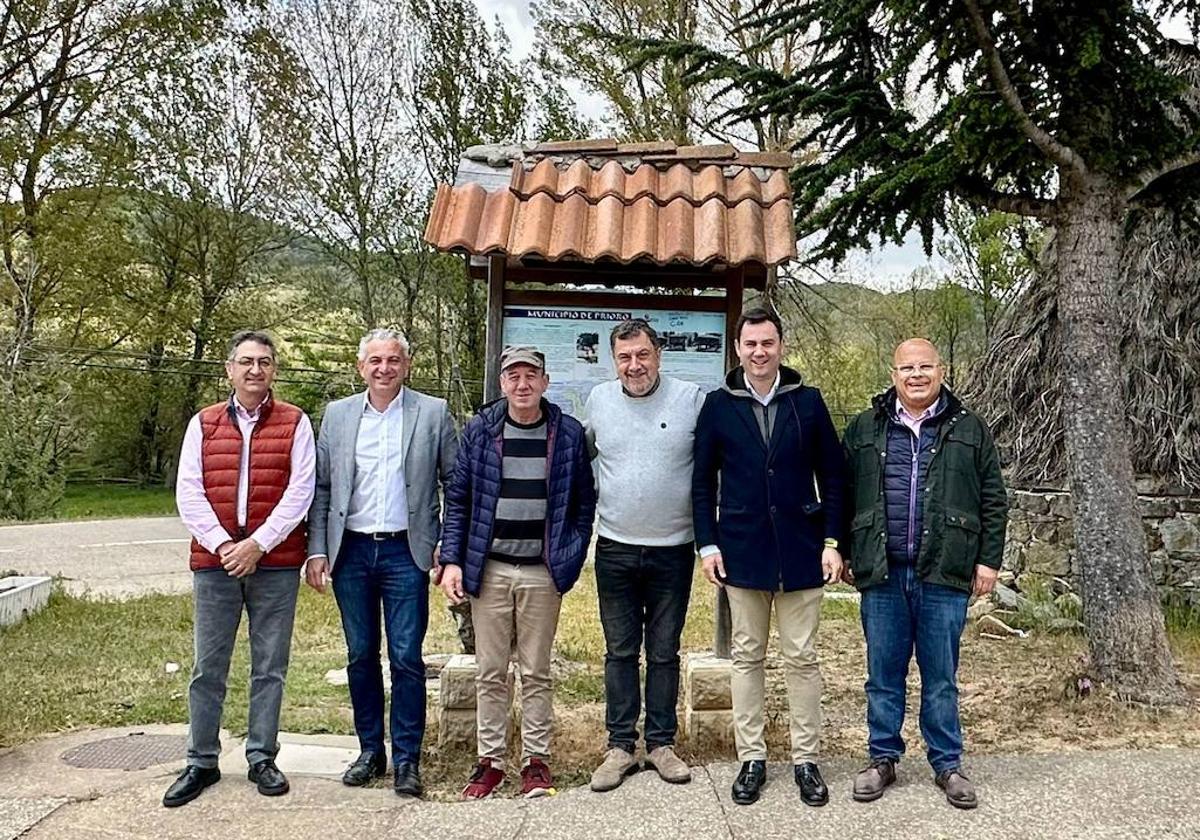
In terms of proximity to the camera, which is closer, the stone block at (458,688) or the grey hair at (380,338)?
the grey hair at (380,338)

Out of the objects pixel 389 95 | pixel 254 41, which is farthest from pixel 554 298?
pixel 254 41

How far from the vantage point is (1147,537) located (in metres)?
8.12

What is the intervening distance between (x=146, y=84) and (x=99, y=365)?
334 inches

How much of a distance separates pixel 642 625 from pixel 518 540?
667mm

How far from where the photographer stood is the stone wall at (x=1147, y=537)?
26.3 feet

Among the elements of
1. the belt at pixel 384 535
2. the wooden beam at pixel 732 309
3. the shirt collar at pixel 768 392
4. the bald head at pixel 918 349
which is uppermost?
the wooden beam at pixel 732 309

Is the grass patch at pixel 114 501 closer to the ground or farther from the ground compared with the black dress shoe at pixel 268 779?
closer to the ground

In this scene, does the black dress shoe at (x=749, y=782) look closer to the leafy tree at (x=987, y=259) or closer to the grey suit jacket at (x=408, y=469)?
the grey suit jacket at (x=408, y=469)

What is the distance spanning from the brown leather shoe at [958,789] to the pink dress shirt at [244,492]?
284cm

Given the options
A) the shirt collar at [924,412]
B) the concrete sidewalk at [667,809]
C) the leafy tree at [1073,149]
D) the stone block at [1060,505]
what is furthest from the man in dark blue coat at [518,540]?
the stone block at [1060,505]

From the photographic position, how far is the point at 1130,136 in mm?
5227

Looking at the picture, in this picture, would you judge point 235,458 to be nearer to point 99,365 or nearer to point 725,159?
point 725,159

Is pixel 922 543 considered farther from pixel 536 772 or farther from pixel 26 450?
pixel 26 450

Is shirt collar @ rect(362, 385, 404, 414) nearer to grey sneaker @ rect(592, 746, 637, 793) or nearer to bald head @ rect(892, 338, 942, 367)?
grey sneaker @ rect(592, 746, 637, 793)
